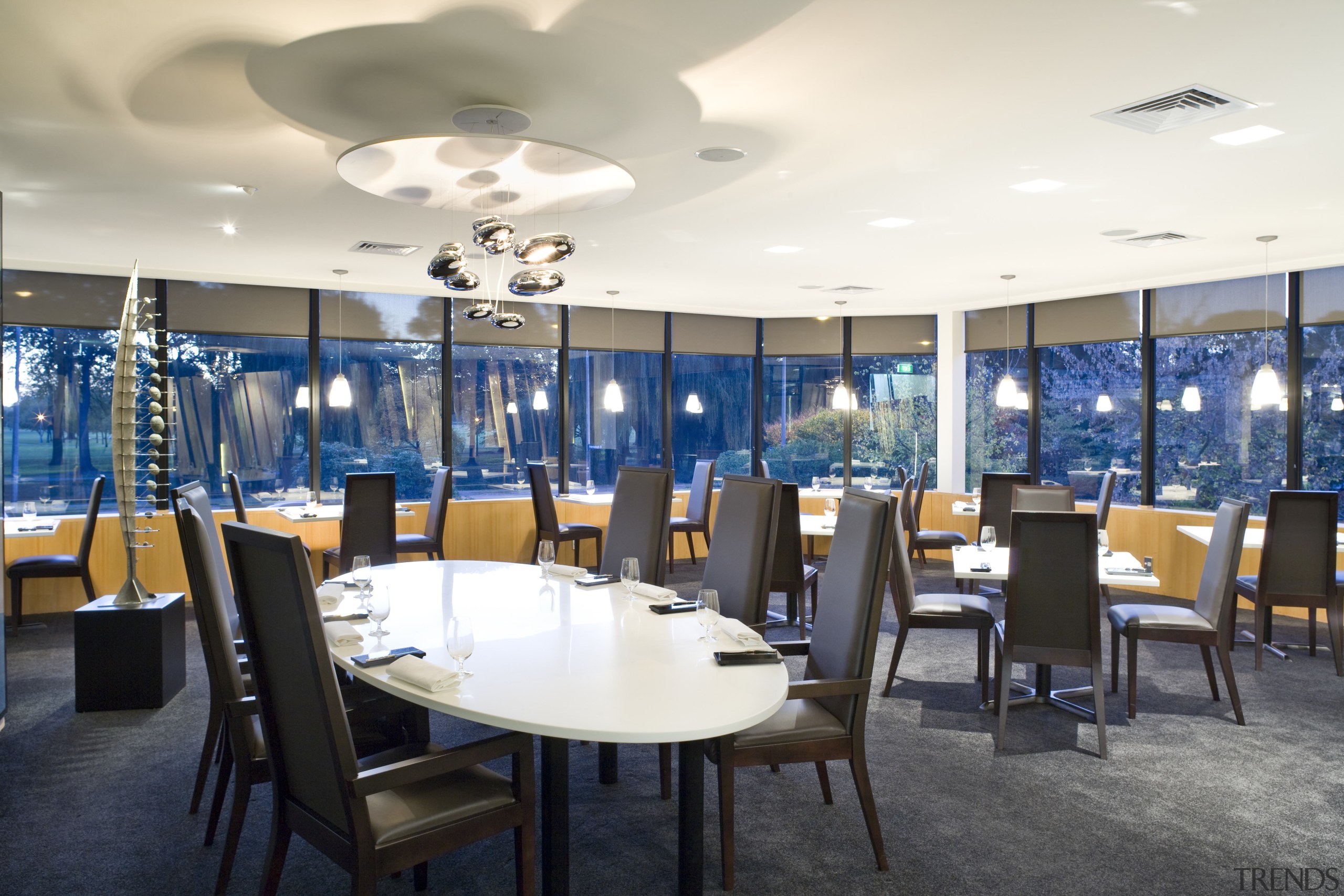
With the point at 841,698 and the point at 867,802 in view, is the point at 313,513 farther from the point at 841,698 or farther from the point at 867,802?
the point at 867,802

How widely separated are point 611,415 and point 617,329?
3.10ft

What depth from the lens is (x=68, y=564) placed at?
6020 mm

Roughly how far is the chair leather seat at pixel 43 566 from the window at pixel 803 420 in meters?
6.57

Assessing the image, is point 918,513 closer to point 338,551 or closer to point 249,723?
point 338,551

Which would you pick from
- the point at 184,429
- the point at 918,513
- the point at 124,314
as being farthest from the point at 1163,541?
the point at 184,429

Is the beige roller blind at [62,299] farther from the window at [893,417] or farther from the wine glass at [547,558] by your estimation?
the window at [893,417]

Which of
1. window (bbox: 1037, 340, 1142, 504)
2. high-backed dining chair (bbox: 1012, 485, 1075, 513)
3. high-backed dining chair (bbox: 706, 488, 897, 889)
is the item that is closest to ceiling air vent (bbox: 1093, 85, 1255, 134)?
high-backed dining chair (bbox: 706, 488, 897, 889)

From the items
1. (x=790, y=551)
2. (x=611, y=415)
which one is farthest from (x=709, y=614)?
(x=611, y=415)

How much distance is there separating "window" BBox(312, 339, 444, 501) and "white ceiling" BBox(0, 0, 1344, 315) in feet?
6.49

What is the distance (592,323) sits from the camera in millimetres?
9133

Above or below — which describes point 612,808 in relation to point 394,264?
below

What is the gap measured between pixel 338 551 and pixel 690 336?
15.4 ft

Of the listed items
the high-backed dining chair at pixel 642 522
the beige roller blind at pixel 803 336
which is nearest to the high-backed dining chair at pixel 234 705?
the high-backed dining chair at pixel 642 522

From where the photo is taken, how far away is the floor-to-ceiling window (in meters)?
7.00
